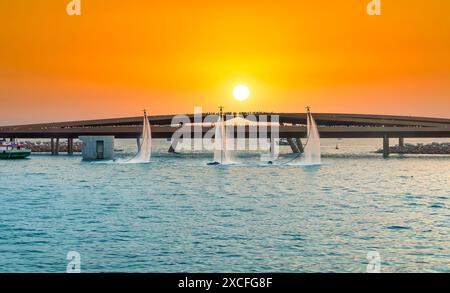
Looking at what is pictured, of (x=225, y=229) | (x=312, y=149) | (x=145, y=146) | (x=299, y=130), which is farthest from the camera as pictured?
(x=299, y=130)

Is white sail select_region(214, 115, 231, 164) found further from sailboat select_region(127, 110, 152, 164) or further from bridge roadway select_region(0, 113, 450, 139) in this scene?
bridge roadway select_region(0, 113, 450, 139)

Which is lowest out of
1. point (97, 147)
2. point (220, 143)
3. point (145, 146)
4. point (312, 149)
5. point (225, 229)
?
point (225, 229)

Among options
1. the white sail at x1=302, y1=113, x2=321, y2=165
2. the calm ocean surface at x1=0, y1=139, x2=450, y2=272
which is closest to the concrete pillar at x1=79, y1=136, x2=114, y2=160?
the white sail at x1=302, y1=113, x2=321, y2=165

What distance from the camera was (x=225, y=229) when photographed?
113 feet

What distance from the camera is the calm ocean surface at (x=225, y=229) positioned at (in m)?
25.7

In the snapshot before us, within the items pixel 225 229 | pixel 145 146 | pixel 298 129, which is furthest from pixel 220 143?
pixel 225 229

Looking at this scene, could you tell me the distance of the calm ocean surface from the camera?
25688 millimetres

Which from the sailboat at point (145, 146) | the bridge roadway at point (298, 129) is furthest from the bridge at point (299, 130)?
the sailboat at point (145, 146)

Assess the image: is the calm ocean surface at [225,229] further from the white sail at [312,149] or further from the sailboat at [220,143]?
the sailboat at [220,143]

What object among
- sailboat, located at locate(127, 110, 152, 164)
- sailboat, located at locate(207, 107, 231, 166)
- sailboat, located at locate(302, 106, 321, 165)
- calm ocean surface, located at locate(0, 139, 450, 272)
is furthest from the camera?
sailboat, located at locate(127, 110, 152, 164)

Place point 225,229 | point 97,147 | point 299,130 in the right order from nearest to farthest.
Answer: point 225,229 → point 97,147 → point 299,130

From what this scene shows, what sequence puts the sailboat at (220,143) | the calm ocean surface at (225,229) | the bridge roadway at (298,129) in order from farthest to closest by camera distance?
the bridge roadway at (298,129), the sailboat at (220,143), the calm ocean surface at (225,229)

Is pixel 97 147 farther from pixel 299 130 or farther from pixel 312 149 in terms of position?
pixel 312 149
